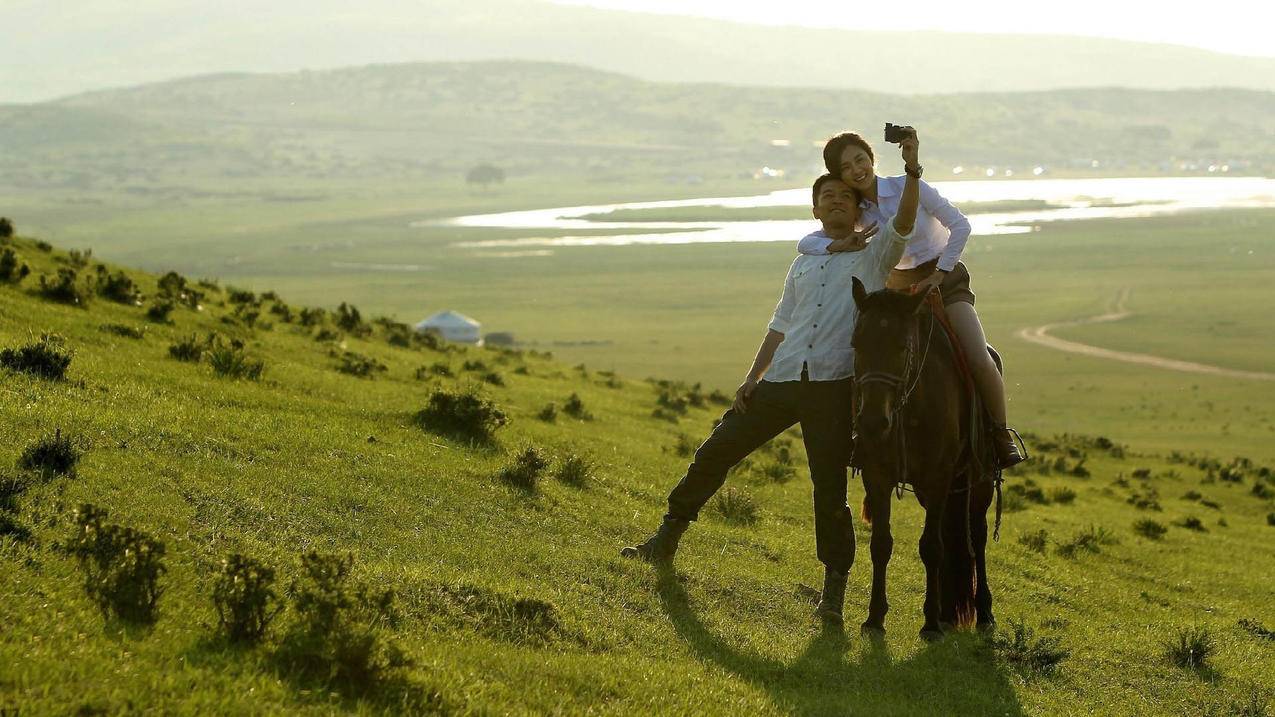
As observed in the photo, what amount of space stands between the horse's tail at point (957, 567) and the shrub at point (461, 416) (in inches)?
213

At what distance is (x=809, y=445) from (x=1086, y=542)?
8481 millimetres

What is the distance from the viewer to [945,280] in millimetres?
9672

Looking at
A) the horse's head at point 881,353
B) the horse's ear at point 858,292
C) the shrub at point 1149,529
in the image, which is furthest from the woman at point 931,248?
the shrub at point 1149,529

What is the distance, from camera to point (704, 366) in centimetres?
7319

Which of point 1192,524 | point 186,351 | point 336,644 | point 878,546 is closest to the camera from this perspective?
point 336,644

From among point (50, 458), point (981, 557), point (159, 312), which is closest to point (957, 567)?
point (981, 557)

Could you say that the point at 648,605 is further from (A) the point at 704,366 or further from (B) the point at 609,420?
(A) the point at 704,366

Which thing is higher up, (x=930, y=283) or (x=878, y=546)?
(x=930, y=283)

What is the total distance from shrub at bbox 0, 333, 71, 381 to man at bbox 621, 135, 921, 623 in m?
6.09

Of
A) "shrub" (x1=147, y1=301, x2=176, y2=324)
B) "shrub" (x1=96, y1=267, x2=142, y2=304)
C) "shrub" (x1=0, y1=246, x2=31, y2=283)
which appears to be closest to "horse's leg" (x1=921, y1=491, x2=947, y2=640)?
"shrub" (x1=147, y1=301, x2=176, y2=324)

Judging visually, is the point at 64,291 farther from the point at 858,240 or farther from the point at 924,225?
the point at 924,225

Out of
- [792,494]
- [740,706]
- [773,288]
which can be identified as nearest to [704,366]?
[773,288]

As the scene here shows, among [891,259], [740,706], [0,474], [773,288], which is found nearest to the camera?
[740,706]

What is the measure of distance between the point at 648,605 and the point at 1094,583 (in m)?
6.71
